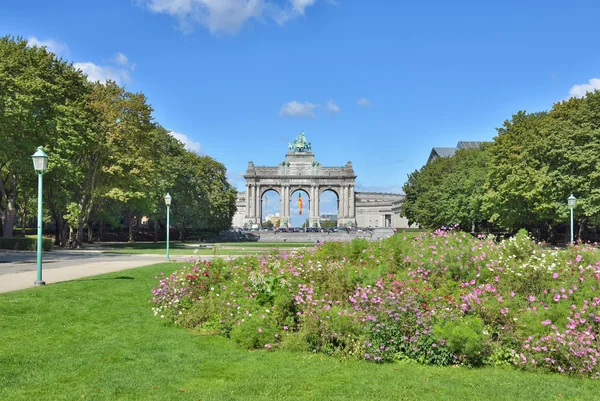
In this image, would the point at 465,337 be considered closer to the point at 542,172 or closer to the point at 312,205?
the point at 542,172

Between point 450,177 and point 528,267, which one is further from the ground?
point 450,177

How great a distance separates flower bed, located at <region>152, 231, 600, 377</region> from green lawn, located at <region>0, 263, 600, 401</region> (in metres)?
0.38

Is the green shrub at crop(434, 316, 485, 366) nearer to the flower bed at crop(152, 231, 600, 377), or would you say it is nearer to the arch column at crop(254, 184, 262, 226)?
the flower bed at crop(152, 231, 600, 377)

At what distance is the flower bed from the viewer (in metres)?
8.48

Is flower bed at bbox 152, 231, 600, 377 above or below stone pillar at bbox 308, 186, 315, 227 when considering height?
below

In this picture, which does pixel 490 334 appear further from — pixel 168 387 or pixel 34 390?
pixel 34 390

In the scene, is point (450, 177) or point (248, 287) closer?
point (248, 287)

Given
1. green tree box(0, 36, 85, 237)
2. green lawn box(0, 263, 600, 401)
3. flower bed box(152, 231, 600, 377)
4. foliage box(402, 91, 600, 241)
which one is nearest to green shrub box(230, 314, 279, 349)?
flower bed box(152, 231, 600, 377)

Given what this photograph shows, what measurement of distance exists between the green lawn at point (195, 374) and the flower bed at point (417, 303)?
0.38 meters

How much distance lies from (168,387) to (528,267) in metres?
7.09

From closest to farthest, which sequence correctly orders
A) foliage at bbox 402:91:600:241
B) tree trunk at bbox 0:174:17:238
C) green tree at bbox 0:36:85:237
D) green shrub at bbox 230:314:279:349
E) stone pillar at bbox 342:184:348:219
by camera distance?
1. green shrub at bbox 230:314:279:349
2. green tree at bbox 0:36:85:237
3. foliage at bbox 402:91:600:241
4. tree trunk at bbox 0:174:17:238
5. stone pillar at bbox 342:184:348:219

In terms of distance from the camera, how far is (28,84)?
117 feet

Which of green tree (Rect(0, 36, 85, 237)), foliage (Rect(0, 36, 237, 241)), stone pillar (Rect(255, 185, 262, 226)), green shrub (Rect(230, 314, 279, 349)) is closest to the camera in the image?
green shrub (Rect(230, 314, 279, 349))

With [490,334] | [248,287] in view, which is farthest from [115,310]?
[490,334]
